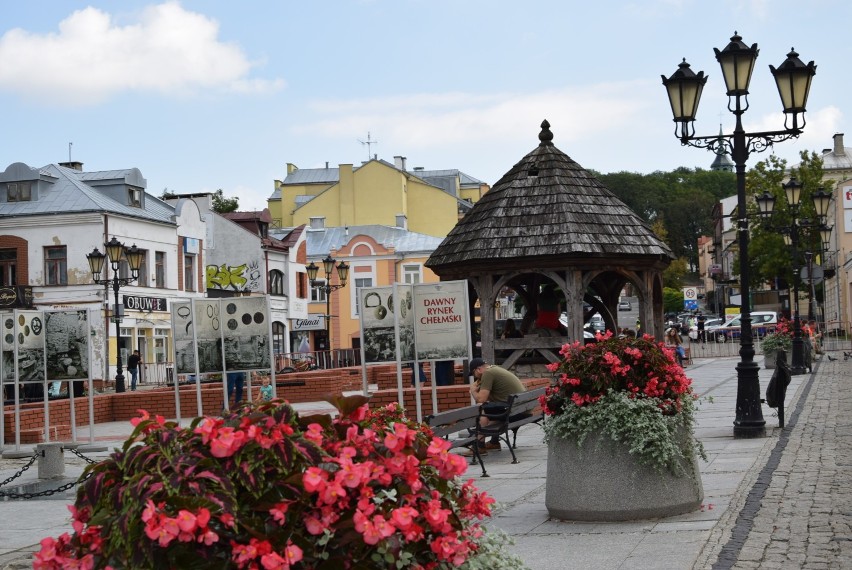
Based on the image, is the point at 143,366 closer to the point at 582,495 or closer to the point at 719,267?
the point at 582,495

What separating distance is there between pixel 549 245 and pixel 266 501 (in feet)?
59.8

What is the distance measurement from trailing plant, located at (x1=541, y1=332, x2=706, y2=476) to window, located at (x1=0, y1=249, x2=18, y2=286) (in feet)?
144

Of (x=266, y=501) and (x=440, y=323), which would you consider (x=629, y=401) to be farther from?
(x=440, y=323)

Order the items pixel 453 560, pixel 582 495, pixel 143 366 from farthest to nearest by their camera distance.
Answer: pixel 143 366, pixel 582 495, pixel 453 560

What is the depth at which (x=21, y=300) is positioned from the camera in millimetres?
47938

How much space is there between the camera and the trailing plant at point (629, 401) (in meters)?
9.13


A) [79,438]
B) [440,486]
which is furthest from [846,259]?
[440,486]

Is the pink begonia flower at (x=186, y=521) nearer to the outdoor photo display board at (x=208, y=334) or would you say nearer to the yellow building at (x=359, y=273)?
the outdoor photo display board at (x=208, y=334)

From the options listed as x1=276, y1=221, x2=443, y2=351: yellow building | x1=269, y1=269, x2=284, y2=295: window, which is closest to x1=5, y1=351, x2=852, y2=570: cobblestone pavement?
x1=269, y1=269, x2=284, y2=295: window

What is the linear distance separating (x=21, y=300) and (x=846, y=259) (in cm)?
4464

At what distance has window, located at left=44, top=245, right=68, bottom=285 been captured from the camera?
4959 cm

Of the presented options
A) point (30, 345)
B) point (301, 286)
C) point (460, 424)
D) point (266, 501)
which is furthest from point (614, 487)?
point (301, 286)

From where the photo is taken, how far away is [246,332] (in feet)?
63.5

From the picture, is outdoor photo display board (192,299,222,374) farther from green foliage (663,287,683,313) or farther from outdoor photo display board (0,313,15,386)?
green foliage (663,287,683,313)
